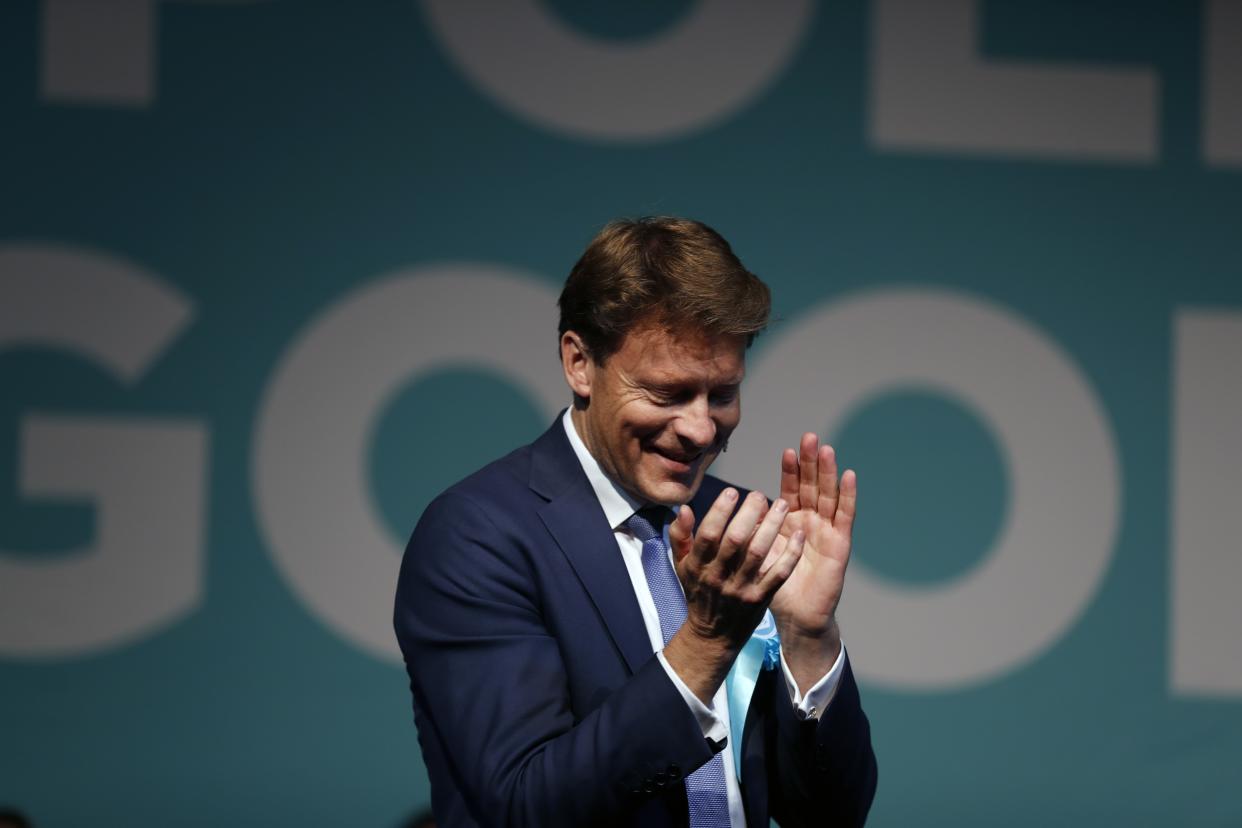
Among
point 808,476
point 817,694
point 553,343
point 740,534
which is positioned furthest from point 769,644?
point 553,343

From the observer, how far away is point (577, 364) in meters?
1.55

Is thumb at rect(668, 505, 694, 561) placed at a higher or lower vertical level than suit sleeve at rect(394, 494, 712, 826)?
higher

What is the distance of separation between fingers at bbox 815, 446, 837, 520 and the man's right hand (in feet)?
0.72

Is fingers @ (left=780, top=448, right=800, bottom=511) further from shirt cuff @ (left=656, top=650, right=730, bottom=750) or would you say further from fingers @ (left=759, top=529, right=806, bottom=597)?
shirt cuff @ (left=656, top=650, right=730, bottom=750)

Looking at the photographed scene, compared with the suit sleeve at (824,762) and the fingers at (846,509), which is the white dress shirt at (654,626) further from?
the fingers at (846,509)

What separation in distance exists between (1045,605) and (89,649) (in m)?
2.13

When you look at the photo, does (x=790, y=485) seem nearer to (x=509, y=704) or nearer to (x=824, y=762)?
(x=824, y=762)

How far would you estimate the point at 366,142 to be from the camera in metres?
3.21

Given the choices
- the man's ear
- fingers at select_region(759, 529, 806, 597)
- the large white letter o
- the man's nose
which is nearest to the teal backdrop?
the large white letter o

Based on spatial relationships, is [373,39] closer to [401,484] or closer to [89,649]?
[401,484]

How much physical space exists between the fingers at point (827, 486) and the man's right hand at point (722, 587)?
22cm

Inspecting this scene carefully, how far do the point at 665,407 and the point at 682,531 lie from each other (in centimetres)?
16

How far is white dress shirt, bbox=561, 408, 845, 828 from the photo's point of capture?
4.61ft

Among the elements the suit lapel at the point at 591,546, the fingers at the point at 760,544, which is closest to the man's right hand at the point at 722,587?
the fingers at the point at 760,544
